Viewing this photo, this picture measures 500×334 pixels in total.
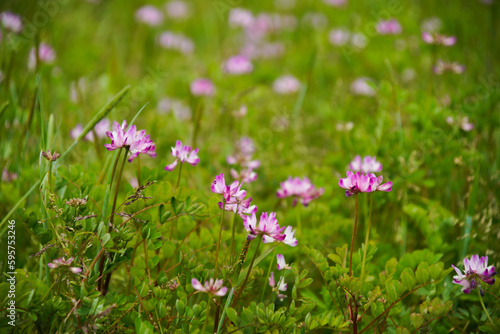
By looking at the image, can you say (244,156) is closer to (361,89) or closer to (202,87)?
(202,87)

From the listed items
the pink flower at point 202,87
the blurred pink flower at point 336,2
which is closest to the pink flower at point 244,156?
the pink flower at point 202,87

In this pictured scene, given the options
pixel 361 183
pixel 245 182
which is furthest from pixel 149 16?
pixel 361 183

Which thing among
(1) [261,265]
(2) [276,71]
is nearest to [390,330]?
(1) [261,265]

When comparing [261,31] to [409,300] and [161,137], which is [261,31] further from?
[409,300]

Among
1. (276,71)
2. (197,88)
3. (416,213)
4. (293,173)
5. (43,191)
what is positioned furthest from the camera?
(276,71)

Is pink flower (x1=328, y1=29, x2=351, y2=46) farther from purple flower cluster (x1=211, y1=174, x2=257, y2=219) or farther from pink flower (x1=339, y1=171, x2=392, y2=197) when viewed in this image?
purple flower cluster (x1=211, y1=174, x2=257, y2=219)

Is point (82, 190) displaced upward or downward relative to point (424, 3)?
upward
